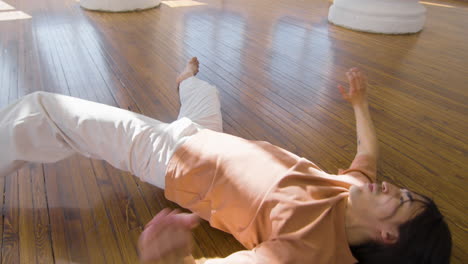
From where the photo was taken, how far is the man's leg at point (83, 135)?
3.87 ft

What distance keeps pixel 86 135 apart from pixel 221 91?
3.72 feet

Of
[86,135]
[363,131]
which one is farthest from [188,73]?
[363,131]

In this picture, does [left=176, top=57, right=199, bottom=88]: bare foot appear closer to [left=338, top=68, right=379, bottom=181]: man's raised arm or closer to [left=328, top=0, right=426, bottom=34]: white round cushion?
[left=338, top=68, right=379, bottom=181]: man's raised arm

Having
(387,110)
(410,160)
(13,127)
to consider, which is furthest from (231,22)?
(13,127)

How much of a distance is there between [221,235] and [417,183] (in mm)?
884

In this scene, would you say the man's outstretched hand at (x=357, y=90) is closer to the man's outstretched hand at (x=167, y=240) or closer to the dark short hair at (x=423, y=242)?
the dark short hair at (x=423, y=242)

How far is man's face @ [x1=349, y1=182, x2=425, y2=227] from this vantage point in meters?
0.91

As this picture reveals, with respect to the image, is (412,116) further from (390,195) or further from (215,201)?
(215,201)

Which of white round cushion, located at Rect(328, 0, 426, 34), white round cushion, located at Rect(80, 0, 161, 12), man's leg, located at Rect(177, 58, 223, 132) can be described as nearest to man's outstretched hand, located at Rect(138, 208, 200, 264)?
man's leg, located at Rect(177, 58, 223, 132)

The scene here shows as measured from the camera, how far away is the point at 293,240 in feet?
2.99

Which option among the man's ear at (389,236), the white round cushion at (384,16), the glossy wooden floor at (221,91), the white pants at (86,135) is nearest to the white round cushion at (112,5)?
the glossy wooden floor at (221,91)

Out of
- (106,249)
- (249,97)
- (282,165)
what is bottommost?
(106,249)

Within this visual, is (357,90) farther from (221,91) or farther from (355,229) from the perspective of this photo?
(221,91)

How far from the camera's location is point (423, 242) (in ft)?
2.88
